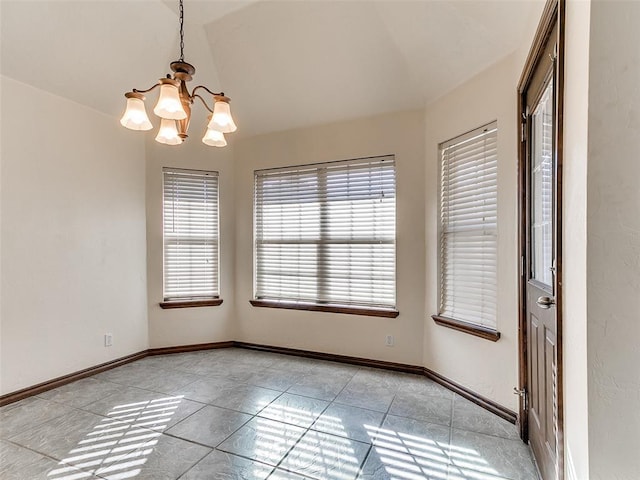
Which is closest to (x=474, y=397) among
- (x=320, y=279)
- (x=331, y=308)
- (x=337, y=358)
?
(x=337, y=358)

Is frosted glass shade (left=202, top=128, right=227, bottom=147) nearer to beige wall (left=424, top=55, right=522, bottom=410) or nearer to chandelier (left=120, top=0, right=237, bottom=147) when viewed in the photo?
chandelier (left=120, top=0, right=237, bottom=147)

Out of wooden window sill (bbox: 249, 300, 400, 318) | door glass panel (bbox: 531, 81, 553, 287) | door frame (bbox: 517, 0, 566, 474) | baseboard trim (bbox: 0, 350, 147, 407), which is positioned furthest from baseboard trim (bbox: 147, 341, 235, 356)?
door glass panel (bbox: 531, 81, 553, 287)

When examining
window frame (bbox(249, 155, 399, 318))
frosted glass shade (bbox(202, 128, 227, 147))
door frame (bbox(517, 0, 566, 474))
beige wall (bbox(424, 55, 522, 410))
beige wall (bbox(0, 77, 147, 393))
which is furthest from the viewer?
window frame (bbox(249, 155, 399, 318))

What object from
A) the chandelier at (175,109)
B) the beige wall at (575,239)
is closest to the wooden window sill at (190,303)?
the chandelier at (175,109)

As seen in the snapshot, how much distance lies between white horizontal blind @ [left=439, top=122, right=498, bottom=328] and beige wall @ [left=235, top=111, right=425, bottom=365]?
0.25 metres

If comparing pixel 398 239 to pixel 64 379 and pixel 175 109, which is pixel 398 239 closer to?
pixel 175 109

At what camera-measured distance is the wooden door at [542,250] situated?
4.14 feet

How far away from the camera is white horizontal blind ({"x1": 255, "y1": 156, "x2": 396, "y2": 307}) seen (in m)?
3.22

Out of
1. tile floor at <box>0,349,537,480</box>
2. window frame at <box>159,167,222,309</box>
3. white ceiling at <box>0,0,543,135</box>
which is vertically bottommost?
tile floor at <box>0,349,537,480</box>

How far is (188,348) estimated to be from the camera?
367cm

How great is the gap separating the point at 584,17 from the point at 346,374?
9.55 feet

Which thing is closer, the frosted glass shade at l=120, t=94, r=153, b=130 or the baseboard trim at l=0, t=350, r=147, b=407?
the frosted glass shade at l=120, t=94, r=153, b=130

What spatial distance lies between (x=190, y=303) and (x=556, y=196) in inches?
139

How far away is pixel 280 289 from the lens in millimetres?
3705
